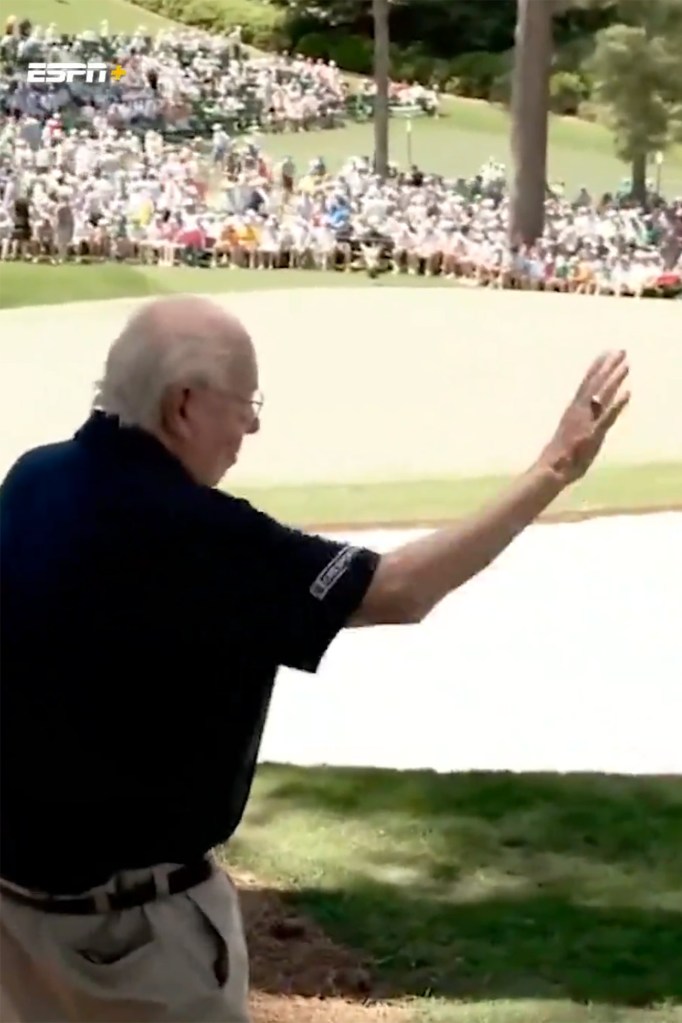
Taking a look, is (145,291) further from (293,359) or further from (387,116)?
(387,116)

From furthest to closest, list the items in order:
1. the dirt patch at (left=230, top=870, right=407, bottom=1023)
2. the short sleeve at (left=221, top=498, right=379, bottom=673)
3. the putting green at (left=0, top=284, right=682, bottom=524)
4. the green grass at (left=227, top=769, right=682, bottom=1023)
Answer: the putting green at (left=0, top=284, right=682, bottom=524), the green grass at (left=227, top=769, right=682, bottom=1023), the dirt patch at (left=230, top=870, right=407, bottom=1023), the short sleeve at (left=221, top=498, right=379, bottom=673)

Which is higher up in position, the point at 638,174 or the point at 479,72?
the point at 479,72

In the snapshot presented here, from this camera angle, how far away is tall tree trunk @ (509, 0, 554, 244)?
478 centimetres

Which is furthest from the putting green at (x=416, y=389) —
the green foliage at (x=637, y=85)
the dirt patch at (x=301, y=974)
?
the dirt patch at (x=301, y=974)

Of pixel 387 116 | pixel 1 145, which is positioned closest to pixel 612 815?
pixel 387 116

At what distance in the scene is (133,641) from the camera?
1.32m

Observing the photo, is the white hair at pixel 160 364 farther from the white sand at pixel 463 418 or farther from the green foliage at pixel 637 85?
the green foliage at pixel 637 85

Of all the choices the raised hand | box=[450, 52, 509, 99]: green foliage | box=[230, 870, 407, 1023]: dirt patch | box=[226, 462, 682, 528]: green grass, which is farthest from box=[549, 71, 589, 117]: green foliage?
the raised hand

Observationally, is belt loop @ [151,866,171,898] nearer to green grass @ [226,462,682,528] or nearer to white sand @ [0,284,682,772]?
white sand @ [0,284,682,772]

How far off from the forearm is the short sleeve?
0.11 feet

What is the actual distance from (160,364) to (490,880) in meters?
1.76

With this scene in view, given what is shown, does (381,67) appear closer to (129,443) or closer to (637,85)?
(637,85)

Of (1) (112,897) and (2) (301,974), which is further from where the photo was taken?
(2) (301,974)

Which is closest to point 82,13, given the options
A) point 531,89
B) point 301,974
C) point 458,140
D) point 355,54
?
point 355,54
